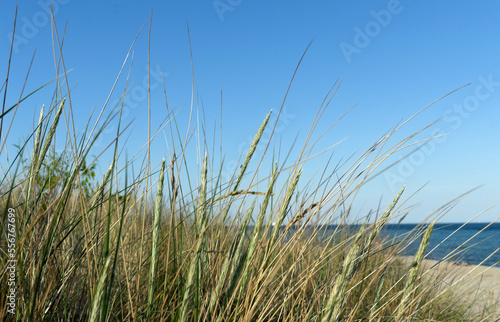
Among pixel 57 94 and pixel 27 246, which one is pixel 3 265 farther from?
pixel 57 94

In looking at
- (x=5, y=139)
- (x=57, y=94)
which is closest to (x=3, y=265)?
(x=5, y=139)

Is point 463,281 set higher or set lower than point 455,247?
lower

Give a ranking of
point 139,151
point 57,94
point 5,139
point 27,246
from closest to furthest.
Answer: point 27,246, point 5,139, point 57,94, point 139,151

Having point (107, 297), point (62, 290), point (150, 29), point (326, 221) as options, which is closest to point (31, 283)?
point (62, 290)

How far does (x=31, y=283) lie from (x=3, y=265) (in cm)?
14

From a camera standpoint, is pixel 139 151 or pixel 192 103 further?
pixel 139 151

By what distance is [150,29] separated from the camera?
1.28m

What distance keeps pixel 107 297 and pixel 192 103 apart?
0.84 meters


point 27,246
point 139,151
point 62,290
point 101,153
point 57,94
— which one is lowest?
point 62,290

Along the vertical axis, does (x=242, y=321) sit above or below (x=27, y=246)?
below

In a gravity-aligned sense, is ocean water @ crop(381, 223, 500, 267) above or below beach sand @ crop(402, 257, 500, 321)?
above

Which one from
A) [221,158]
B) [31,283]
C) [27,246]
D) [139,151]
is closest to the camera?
[31,283]

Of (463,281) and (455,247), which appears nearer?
(463,281)

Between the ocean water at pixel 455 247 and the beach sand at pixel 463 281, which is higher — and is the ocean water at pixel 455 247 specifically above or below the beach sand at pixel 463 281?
above
